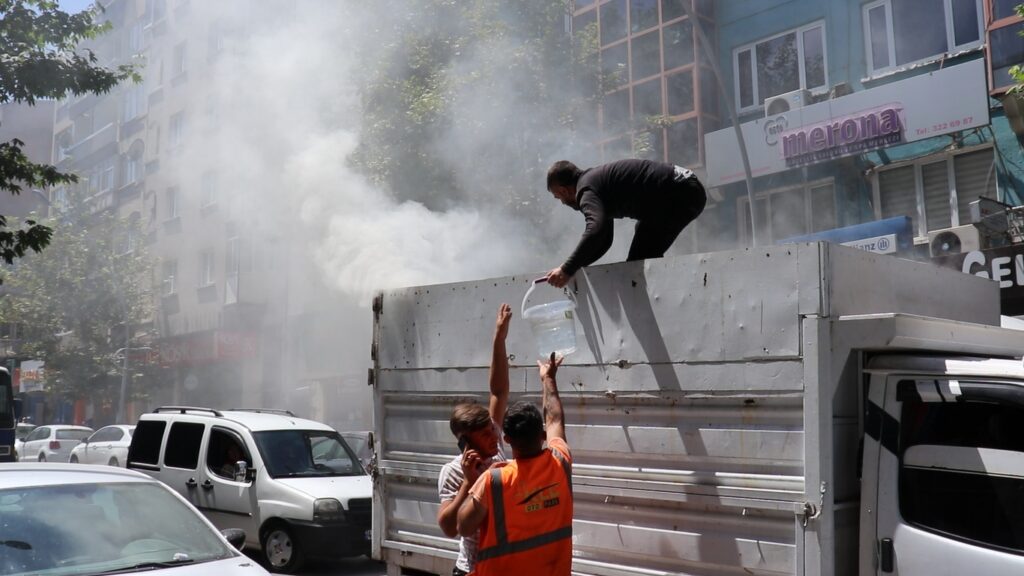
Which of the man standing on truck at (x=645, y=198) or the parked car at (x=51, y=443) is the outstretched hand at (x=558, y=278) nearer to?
the man standing on truck at (x=645, y=198)

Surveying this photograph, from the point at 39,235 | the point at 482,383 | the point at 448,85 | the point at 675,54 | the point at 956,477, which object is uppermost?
the point at 675,54

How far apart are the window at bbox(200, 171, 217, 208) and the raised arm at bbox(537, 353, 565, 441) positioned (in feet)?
83.7

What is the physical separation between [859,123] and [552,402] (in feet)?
41.5

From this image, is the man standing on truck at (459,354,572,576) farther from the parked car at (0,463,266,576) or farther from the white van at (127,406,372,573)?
the white van at (127,406,372,573)

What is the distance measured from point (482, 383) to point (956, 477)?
6.57 feet

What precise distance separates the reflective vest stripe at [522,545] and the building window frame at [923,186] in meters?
12.5

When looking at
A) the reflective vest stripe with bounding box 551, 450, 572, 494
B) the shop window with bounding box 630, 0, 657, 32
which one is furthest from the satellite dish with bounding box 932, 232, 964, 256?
the reflective vest stripe with bounding box 551, 450, 572, 494

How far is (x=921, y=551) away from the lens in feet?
9.82

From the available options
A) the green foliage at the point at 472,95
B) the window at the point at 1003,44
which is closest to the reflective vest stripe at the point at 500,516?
the green foliage at the point at 472,95

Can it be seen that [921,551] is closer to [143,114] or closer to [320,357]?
[320,357]

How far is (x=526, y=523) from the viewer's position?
3.11m

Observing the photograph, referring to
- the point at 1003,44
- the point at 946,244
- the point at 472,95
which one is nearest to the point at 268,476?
the point at 472,95

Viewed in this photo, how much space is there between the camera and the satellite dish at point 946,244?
1272cm

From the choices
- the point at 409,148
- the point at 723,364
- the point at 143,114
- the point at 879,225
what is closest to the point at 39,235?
the point at 409,148
